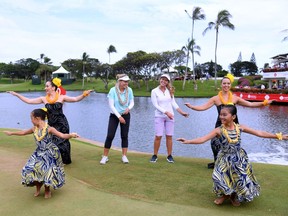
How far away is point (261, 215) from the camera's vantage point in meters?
4.34

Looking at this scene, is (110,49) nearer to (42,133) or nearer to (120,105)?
(120,105)

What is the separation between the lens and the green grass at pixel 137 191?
4.55 m

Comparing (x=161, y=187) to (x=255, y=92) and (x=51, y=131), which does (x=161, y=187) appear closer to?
(x=51, y=131)

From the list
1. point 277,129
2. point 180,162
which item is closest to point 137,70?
point 277,129

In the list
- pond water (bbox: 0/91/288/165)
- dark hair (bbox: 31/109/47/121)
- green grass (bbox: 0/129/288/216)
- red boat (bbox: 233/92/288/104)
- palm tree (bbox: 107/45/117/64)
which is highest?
palm tree (bbox: 107/45/117/64)

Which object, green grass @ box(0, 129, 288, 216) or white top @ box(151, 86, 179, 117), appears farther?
white top @ box(151, 86, 179, 117)

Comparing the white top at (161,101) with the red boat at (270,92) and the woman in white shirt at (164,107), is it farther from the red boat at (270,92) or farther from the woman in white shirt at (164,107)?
the red boat at (270,92)

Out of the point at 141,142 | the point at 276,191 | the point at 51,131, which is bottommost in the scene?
the point at 141,142

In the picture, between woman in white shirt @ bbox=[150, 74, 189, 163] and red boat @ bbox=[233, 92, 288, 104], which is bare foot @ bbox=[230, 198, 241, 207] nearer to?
woman in white shirt @ bbox=[150, 74, 189, 163]

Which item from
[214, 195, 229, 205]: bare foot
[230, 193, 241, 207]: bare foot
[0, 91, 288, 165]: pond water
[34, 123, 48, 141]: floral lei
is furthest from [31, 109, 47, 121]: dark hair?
[0, 91, 288, 165]: pond water

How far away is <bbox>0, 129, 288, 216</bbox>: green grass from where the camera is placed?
4.55m

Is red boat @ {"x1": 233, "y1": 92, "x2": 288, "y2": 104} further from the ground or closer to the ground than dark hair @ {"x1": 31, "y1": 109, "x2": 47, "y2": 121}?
closer to the ground

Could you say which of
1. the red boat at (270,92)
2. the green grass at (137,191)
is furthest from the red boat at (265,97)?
the green grass at (137,191)

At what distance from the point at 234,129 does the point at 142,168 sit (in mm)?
2442
